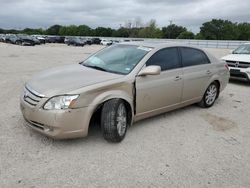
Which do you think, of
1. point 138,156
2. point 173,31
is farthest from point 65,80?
point 173,31

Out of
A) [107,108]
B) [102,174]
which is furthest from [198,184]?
[107,108]

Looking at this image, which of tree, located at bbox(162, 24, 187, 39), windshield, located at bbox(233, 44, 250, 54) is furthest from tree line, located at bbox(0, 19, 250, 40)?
windshield, located at bbox(233, 44, 250, 54)

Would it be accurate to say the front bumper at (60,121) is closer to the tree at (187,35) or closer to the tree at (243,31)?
the tree at (187,35)

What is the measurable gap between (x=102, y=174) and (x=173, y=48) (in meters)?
2.95

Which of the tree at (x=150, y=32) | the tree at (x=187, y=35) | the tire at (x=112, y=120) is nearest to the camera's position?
the tire at (x=112, y=120)

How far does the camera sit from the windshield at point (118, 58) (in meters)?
4.41

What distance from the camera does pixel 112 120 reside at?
3.78 m

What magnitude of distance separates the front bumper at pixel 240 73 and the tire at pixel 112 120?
651 cm

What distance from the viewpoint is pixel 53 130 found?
358 centimetres

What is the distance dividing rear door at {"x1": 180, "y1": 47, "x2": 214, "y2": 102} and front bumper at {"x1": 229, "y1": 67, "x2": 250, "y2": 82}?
3.66 m

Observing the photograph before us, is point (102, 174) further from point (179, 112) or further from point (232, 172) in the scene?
point (179, 112)

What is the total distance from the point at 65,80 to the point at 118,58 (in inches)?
47.1

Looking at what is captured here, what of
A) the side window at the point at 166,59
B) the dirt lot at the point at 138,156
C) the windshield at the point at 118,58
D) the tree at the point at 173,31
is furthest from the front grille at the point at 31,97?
the tree at the point at 173,31

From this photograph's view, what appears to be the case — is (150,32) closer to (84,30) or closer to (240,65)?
(84,30)
